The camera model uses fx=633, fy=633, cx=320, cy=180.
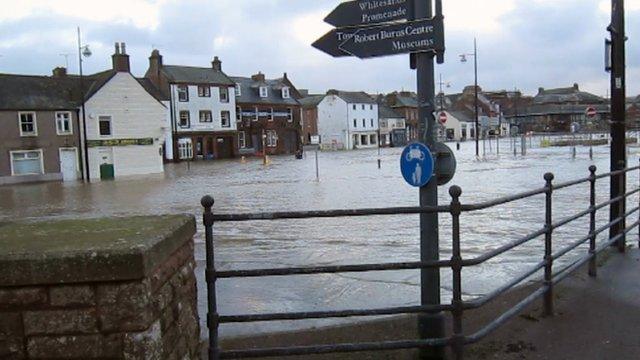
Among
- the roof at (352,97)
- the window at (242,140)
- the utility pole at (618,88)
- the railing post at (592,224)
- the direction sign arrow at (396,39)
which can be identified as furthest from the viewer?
the roof at (352,97)

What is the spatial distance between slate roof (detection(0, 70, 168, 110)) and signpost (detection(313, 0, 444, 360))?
154ft

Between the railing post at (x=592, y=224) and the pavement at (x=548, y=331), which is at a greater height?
the railing post at (x=592, y=224)

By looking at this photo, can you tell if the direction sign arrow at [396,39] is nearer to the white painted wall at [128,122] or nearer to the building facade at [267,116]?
the white painted wall at [128,122]

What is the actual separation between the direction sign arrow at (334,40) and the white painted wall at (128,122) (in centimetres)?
4738

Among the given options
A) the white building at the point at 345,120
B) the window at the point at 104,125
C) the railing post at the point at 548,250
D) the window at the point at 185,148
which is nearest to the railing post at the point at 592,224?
the railing post at the point at 548,250

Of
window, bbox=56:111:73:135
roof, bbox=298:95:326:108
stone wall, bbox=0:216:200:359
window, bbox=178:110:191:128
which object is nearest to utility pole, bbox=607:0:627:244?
stone wall, bbox=0:216:200:359

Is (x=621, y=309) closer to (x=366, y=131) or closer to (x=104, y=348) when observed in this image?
(x=104, y=348)

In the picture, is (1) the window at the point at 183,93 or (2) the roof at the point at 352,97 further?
(2) the roof at the point at 352,97

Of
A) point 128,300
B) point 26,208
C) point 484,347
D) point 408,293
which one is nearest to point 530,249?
point 408,293

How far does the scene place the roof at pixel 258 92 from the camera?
7881 centimetres

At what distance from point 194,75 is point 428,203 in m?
68.8

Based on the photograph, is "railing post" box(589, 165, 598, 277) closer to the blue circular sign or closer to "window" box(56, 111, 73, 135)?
the blue circular sign

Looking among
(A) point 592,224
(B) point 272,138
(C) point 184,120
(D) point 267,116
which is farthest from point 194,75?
(A) point 592,224

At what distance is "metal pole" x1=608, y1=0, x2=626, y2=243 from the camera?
876 cm
